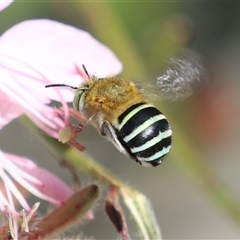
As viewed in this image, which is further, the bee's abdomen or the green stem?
the green stem

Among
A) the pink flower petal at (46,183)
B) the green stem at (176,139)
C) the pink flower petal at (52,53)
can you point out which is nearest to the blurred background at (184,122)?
the green stem at (176,139)

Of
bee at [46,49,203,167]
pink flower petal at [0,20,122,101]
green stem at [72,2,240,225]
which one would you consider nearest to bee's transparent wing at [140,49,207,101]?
bee at [46,49,203,167]

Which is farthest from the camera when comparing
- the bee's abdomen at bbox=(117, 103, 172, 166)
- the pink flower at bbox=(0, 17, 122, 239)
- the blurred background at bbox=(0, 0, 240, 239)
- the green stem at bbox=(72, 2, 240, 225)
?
the blurred background at bbox=(0, 0, 240, 239)

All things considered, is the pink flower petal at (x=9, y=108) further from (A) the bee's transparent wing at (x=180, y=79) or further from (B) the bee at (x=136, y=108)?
(A) the bee's transparent wing at (x=180, y=79)

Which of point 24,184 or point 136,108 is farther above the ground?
point 136,108

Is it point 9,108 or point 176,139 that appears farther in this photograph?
point 176,139

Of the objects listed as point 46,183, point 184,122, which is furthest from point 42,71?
point 184,122

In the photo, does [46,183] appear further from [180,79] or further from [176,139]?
[176,139]

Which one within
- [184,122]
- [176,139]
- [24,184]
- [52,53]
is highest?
[184,122]

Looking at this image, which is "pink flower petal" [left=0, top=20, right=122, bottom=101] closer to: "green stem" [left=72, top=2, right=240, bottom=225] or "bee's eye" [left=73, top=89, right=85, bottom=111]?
"bee's eye" [left=73, top=89, right=85, bottom=111]
